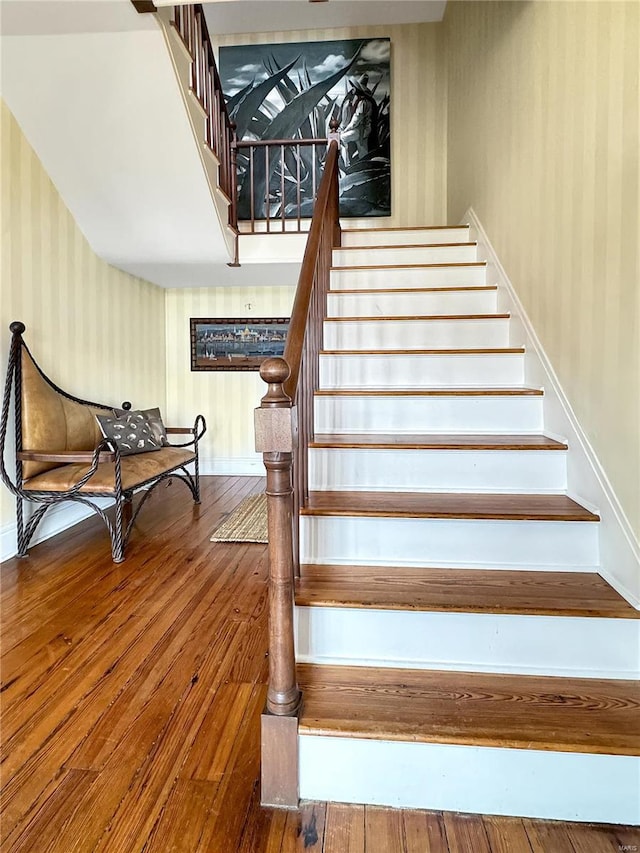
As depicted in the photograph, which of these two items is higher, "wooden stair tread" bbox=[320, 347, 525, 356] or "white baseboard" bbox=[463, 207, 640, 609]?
"wooden stair tread" bbox=[320, 347, 525, 356]

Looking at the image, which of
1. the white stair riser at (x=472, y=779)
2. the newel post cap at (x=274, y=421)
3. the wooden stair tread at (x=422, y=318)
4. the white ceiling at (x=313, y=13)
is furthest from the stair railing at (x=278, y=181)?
the white stair riser at (x=472, y=779)

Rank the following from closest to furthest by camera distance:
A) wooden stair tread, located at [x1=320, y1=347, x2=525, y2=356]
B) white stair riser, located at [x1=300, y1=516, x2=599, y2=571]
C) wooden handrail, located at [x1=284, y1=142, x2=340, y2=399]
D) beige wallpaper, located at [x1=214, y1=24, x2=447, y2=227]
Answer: wooden handrail, located at [x1=284, y1=142, x2=340, y2=399] → white stair riser, located at [x1=300, y1=516, x2=599, y2=571] → wooden stair tread, located at [x1=320, y1=347, x2=525, y2=356] → beige wallpaper, located at [x1=214, y1=24, x2=447, y2=227]

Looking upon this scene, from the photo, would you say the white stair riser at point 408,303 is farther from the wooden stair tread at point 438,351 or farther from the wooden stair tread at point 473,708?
the wooden stair tread at point 473,708

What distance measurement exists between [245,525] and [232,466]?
74.6 inches

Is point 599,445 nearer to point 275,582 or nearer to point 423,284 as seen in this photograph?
point 275,582

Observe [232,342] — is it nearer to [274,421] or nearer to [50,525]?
[50,525]

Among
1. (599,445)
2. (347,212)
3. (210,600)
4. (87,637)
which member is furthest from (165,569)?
(347,212)

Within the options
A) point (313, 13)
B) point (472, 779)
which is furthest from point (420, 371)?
point (313, 13)

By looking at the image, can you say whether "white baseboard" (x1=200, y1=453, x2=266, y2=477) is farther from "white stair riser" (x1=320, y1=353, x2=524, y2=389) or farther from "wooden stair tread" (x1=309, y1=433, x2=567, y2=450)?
"wooden stair tread" (x1=309, y1=433, x2=567, y2=450)

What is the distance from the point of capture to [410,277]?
121 inches

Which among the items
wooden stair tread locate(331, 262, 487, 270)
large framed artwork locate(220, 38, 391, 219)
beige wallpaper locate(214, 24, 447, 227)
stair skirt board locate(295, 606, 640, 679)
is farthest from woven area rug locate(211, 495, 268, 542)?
beige wallpaper locate(214, 24, 447, 227)

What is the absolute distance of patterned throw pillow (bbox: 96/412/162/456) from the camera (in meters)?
3.33

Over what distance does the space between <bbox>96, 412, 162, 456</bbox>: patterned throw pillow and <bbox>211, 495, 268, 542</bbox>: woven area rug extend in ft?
2.66

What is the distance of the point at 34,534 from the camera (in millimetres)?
3082
